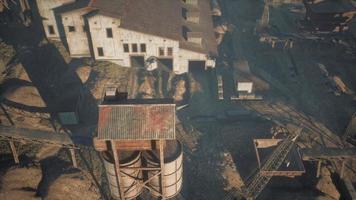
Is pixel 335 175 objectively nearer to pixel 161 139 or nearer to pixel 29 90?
pixel 161 139

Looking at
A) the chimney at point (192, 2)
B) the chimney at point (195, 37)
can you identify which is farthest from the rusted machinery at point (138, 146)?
the chimney at point (192, 2)

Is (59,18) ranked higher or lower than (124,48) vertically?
higher

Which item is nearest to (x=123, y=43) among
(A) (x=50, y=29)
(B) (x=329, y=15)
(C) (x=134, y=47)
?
(C) (x=134, y=47)

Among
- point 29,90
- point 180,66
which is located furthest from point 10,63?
point 180,66

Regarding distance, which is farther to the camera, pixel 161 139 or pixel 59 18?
pixel 59 18

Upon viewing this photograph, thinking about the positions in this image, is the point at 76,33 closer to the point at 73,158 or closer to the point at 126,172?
the point at 73,158

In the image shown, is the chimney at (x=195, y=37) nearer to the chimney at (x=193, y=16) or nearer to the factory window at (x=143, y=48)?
the chimney at (x=193, y=16)
